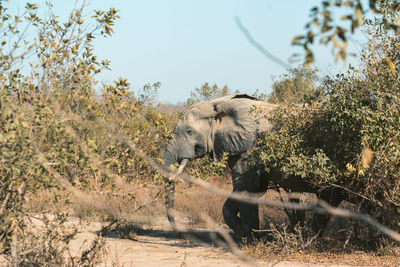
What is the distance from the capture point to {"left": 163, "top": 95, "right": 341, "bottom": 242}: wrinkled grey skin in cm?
913

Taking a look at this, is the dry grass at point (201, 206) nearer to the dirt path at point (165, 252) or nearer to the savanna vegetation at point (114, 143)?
the dirt path at point (165, 252)

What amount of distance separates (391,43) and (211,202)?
19.5 ft

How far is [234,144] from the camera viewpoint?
31.9 feet

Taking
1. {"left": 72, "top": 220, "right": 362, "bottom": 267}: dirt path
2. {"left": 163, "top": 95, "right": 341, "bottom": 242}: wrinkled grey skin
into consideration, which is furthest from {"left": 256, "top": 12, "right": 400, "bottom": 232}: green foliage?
{"left": 72, "top": 220, "right": 362, "bottom": 267}: dirt path

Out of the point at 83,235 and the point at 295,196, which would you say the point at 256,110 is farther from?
the point at 83,235

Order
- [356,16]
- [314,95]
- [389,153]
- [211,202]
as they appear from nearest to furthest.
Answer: [356,16]
[389,153]
[314,95]
[211,202]

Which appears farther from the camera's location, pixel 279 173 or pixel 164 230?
pixel 164 230

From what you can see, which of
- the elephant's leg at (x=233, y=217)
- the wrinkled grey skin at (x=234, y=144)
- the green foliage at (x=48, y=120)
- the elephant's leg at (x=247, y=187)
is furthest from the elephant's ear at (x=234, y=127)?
the green foliage at (x=48, y=120)

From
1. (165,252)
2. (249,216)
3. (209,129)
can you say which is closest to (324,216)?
(249,216)

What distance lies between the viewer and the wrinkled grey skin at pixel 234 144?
30.0 feet

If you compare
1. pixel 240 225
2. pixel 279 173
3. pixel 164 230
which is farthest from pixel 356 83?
pixel 164 230

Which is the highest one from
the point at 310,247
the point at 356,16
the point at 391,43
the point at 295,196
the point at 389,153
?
the point at 391,43

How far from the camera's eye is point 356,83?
24.2ft

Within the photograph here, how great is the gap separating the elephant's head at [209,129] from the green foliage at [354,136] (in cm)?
175
